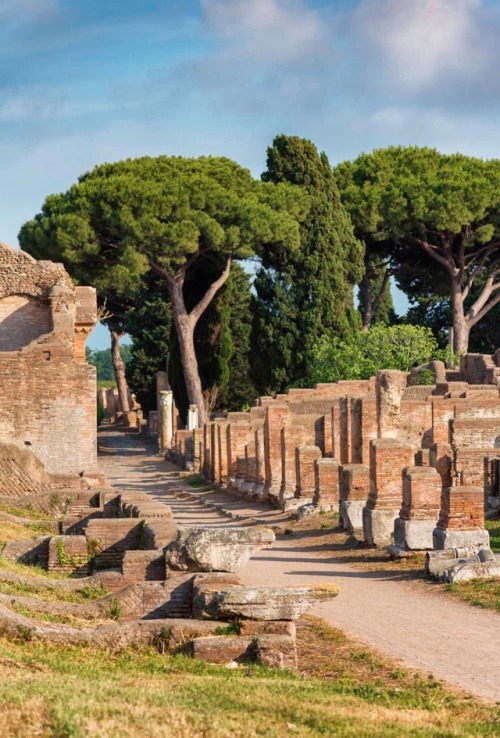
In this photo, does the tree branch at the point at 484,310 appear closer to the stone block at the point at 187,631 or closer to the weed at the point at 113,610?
the weed at the point at 113,610

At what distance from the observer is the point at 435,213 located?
5303cm

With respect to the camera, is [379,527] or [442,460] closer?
[379,527]

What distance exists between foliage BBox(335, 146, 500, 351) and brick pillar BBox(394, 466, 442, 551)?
3626 cm

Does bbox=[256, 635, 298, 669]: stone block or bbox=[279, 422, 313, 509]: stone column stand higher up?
bbox=[279, 422, 313, 509]: stone column

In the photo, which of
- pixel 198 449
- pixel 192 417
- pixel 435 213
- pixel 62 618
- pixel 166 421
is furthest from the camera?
pixel 435 213

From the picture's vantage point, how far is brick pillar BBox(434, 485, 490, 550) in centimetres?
1611

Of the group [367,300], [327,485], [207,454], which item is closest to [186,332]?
[367,300]

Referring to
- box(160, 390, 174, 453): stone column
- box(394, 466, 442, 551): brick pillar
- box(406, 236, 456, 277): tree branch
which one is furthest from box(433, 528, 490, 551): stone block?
Result: box(406, 236, 456, 277): tree branch

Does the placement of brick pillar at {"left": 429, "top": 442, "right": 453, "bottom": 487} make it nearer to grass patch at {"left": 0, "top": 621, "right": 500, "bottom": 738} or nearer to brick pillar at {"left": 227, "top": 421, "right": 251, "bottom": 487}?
grass patch at {"left": 0, "top": 621, "right": 500, "bottom": 738}

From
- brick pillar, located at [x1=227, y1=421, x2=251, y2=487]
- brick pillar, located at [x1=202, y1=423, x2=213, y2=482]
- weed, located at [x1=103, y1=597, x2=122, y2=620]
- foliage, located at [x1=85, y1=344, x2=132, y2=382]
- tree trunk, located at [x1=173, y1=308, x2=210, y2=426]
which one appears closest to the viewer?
weed, located at [x1=103, y1=597, x2=122, y2=620]

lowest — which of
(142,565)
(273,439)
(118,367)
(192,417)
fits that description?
(142,565)

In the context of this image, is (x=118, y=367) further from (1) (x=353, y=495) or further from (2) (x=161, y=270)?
(1) (x=353, y=495)

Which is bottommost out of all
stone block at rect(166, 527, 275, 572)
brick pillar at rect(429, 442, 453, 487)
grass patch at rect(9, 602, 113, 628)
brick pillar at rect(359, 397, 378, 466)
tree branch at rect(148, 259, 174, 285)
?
grass patch at rect(9, 602, 113, 628)

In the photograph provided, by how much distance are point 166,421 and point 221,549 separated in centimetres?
3543
